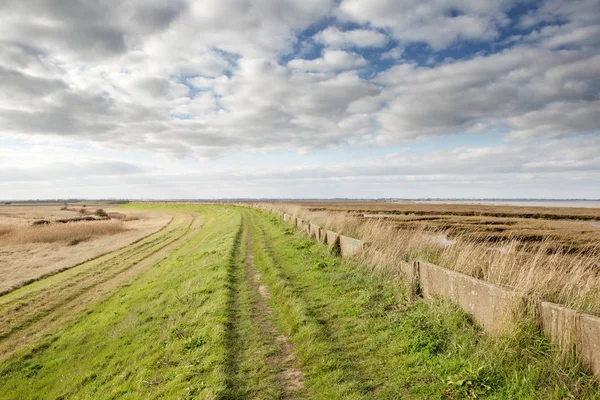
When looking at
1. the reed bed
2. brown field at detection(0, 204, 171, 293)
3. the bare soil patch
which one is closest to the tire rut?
the bare soil patch

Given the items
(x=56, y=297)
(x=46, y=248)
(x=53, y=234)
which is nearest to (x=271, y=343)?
(x=56, y=297)

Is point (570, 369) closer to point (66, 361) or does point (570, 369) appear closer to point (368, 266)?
point (368, 266)

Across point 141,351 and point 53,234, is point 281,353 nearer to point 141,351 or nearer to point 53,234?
Result: point 141,351

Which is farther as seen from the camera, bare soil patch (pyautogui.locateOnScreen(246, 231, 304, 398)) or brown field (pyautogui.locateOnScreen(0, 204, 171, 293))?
brown field (pyautogui.locateOnScreen(0, 204, 171, 293))

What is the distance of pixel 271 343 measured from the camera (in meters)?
7.32

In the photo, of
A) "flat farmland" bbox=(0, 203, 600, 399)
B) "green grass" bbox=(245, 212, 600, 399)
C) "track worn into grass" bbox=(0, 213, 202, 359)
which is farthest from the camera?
"track worn into grass" bbox=(0, 213, 202, 359)

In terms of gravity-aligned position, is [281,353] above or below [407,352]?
below

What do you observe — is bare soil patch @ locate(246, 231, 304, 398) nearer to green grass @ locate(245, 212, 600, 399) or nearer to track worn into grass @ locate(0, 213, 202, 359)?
green grass @ locate(245, 212, 600, 399)

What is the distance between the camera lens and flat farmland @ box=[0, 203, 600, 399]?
17.7ft

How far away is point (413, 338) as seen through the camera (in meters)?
6.80

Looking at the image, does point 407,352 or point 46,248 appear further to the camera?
point 46,248

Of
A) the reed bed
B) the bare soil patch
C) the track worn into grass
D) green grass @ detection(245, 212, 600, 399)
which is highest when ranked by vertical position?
green grass @ detection(245, 212, 600, 399)

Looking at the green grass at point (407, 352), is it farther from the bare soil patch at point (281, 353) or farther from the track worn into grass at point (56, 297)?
the track worn into grass at point (56, 297)

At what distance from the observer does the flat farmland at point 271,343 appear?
539 centimetres
